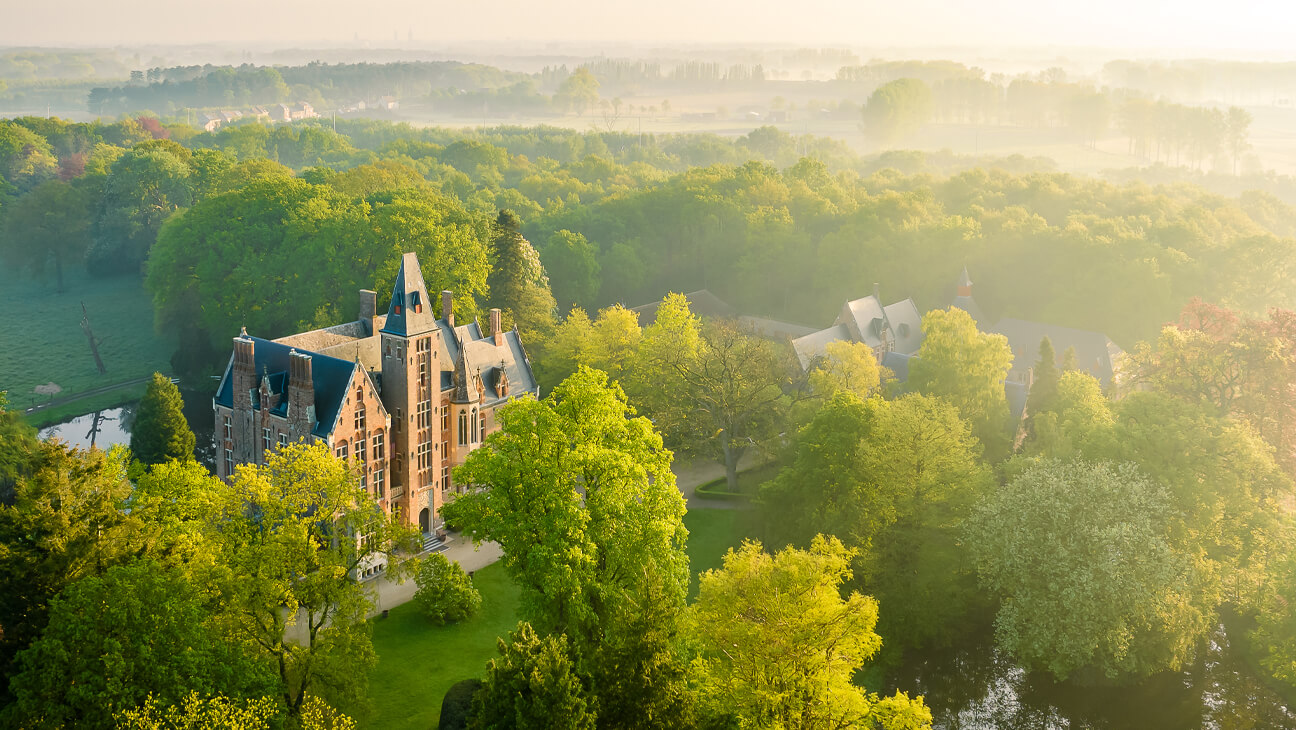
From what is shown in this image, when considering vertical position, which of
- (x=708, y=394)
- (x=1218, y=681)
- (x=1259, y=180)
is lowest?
(x=1218, y=681)

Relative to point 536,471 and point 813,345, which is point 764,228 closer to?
point 813,345

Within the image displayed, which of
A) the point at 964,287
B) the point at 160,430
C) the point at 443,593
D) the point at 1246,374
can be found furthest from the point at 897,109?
the point at 443,593

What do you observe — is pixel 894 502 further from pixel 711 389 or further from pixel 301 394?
pixel 301 394

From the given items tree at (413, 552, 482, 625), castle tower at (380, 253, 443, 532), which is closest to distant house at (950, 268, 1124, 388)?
castle tower at (380, 253, 443, 532)

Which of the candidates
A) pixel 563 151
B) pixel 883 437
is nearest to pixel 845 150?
pixel 563 151

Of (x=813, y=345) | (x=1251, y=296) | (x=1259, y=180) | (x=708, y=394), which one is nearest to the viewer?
(x=708, y=394)

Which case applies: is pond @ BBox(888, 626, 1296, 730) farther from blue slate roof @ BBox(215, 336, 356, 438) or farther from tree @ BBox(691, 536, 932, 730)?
blue slate roof @ BBox(215, 336, 356, 438)

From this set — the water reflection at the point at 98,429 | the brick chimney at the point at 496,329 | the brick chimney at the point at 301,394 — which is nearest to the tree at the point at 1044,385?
the brick chimney at the point at 496,329
